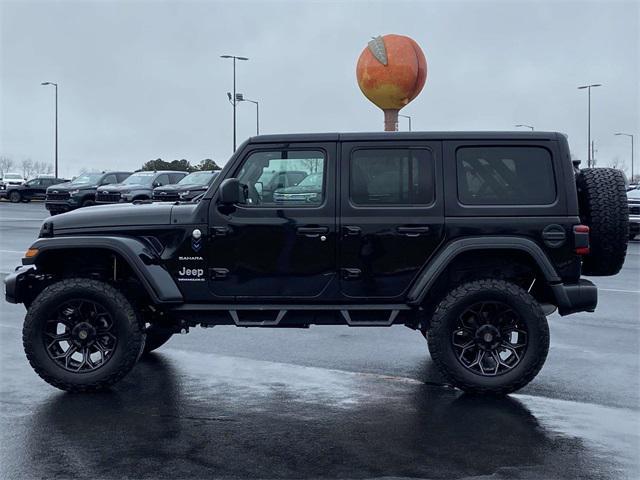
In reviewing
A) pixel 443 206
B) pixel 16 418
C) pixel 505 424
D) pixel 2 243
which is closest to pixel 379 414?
pixel 505 424

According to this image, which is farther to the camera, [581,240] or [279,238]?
[279,238]

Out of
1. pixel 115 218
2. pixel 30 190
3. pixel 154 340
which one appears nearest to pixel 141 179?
pixel 30 190

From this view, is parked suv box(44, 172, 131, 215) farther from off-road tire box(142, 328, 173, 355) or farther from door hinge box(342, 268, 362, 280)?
door hinge box(342, 268, 362, 280)

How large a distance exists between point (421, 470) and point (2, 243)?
18.7 m

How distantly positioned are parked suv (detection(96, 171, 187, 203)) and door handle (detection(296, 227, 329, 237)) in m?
28.4

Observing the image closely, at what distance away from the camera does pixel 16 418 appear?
250 inches

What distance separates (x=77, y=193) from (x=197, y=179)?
285 inches

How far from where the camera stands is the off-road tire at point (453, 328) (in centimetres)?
700

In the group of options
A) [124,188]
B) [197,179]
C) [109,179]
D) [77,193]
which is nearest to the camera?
[197,179]

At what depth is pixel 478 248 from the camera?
7043mm

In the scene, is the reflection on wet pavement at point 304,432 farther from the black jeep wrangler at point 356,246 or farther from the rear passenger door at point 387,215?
the rear passenger door at point 387,215

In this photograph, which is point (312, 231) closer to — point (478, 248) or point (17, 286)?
point (478, 248)

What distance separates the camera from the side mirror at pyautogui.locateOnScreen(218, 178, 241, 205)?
7.04m

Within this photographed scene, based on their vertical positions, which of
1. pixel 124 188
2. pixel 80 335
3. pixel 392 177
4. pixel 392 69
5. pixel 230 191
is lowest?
pixel 80 335
